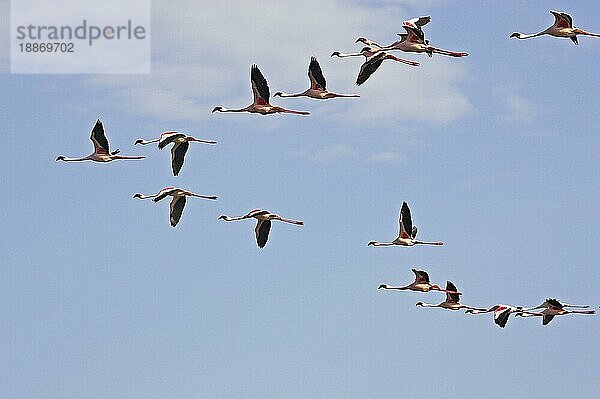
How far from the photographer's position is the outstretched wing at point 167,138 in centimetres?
6574

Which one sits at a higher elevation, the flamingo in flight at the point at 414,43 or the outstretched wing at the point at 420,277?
the flamingo in flight at the point at 414,43

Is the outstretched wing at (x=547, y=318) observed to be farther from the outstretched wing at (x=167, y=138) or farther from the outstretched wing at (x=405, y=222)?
the outstretched wing at (x=167, y=138)

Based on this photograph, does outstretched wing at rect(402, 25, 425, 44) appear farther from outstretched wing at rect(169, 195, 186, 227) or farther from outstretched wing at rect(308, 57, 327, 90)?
outstretched wing at rect(169, 195, 186, 227)

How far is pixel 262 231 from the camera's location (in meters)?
72.2

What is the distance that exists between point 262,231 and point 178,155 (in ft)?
20.7

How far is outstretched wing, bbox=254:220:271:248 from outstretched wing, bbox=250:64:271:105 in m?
7.73

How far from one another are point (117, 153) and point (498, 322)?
17455 mm

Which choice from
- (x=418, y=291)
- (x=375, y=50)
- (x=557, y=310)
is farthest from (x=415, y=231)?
(x=375, y=50)

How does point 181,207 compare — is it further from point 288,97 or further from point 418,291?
point 418,291

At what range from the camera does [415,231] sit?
77.2 meters

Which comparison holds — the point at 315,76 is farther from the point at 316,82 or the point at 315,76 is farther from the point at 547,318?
the point at 547,318

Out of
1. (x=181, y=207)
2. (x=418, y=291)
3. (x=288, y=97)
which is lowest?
(x=418, y=291)

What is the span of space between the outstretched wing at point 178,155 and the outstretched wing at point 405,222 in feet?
37.6

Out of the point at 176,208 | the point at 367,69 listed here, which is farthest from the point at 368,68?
the point at 176,208
